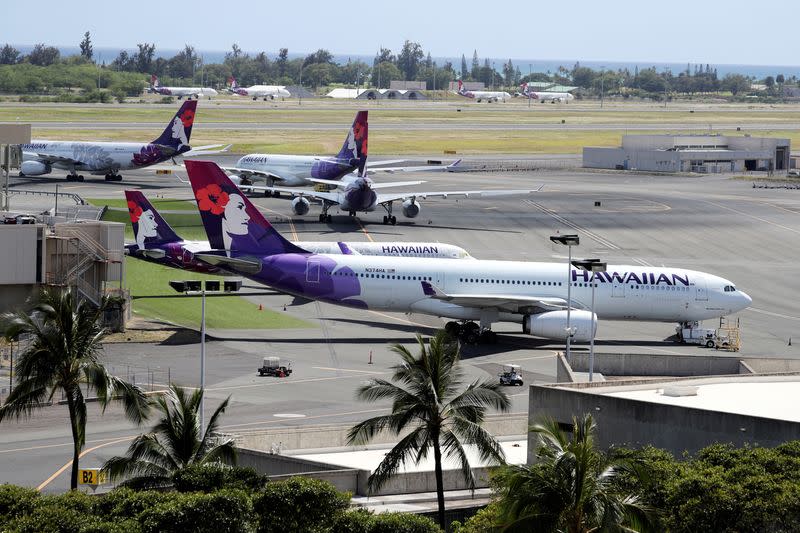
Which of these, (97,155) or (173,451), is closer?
(173,451)

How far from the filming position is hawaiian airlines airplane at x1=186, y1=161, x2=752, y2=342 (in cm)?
8094

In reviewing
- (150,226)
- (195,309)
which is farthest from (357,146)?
(150,226)

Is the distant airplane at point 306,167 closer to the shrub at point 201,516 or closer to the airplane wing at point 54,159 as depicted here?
the airplane wing at point 54,159

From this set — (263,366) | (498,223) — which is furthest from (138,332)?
(498,223)

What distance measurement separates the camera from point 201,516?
113 feet

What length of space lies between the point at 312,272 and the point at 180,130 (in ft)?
276

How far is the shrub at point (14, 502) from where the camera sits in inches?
1425

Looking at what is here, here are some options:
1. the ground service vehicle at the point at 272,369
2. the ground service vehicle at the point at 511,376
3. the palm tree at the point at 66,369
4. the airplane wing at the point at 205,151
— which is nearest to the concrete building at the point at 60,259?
the ground service vehicle at the point at 272,369

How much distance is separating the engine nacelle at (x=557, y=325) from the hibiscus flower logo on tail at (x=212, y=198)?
1999 cm

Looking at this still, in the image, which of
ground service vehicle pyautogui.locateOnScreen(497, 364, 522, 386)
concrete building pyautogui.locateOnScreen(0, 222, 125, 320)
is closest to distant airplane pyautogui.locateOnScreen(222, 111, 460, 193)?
concrete building pyautogui.locateOnScreen(0, 222, 125, 320)

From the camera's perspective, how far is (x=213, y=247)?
82312 millimetres

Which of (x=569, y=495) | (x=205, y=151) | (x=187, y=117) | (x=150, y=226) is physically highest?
(x=187, y=117)

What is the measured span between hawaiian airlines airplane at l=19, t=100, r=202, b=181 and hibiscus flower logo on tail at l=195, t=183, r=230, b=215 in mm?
79483

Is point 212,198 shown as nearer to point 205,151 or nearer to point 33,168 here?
point 33,168
